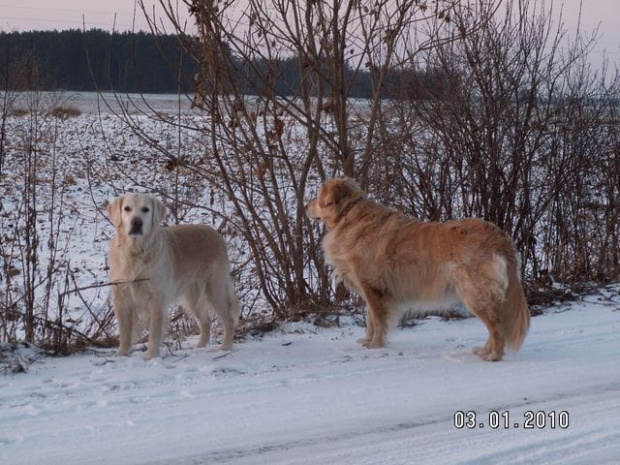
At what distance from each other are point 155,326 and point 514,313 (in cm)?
293

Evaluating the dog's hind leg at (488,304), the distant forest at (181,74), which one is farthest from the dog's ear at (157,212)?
the dog's hind leg at (488,304)

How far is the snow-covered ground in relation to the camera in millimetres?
3986

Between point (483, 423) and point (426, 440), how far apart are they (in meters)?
0.49

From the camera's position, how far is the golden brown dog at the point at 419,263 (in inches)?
249

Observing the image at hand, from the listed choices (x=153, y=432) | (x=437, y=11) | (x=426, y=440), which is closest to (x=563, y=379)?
(x=426, y=440)

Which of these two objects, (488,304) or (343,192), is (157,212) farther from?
(488,304)

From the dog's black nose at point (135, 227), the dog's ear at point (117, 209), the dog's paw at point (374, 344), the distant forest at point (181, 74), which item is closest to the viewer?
the dog's black nose at point (135, 227)

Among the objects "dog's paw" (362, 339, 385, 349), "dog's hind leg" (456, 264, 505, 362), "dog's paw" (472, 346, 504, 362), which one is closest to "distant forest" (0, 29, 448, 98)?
"dog's paw" (362, 339, 385, 349)

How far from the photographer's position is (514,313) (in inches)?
250

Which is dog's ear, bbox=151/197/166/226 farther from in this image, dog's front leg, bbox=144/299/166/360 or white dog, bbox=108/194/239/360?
dog's front leg, bbox=144/299/166/360

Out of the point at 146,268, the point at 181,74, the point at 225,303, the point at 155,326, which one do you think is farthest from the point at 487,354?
the point at 181,74

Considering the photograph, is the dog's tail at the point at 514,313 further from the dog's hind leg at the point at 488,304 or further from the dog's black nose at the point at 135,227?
the dog's black nose at the point at 135,227

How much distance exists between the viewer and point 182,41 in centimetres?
793

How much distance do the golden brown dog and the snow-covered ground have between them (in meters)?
0.34
